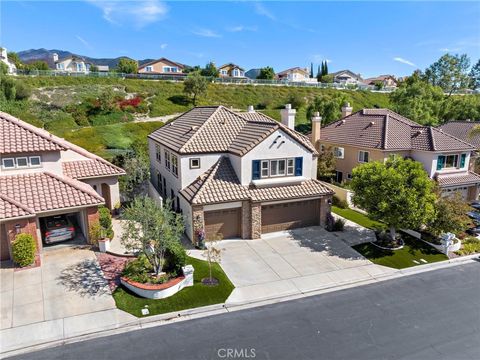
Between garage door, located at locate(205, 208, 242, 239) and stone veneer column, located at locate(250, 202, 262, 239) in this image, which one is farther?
stone veneer column, located at locate(250, 202, 262, 239)

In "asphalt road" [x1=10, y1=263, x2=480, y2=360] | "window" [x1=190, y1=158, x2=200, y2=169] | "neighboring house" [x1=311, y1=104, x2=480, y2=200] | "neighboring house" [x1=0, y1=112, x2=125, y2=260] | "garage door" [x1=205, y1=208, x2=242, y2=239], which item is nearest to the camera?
"asphalt road" [x1=10, y1=263, x2=480, y2=360]

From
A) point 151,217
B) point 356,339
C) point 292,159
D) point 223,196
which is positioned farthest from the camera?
point 292,159

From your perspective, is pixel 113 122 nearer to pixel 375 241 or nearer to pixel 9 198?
pixel 9 198

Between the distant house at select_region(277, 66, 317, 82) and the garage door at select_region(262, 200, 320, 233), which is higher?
the distant house at select_region(277, 66, 317, 82)

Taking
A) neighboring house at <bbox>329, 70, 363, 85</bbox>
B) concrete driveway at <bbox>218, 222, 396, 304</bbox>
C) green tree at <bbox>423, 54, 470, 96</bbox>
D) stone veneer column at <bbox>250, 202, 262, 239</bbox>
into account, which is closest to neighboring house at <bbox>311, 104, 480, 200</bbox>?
concrete driveway at <bbox>218, 222, 396, 304</bbox>

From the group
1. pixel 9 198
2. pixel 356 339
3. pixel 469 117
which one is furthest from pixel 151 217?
pixel 469 117

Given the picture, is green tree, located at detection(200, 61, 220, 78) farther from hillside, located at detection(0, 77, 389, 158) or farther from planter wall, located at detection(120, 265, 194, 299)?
planter wall, located at detection(120, 265, 194, 299)

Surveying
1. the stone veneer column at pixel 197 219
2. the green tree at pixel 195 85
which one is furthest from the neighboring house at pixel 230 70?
the stone veneer column at pixel 197 219
